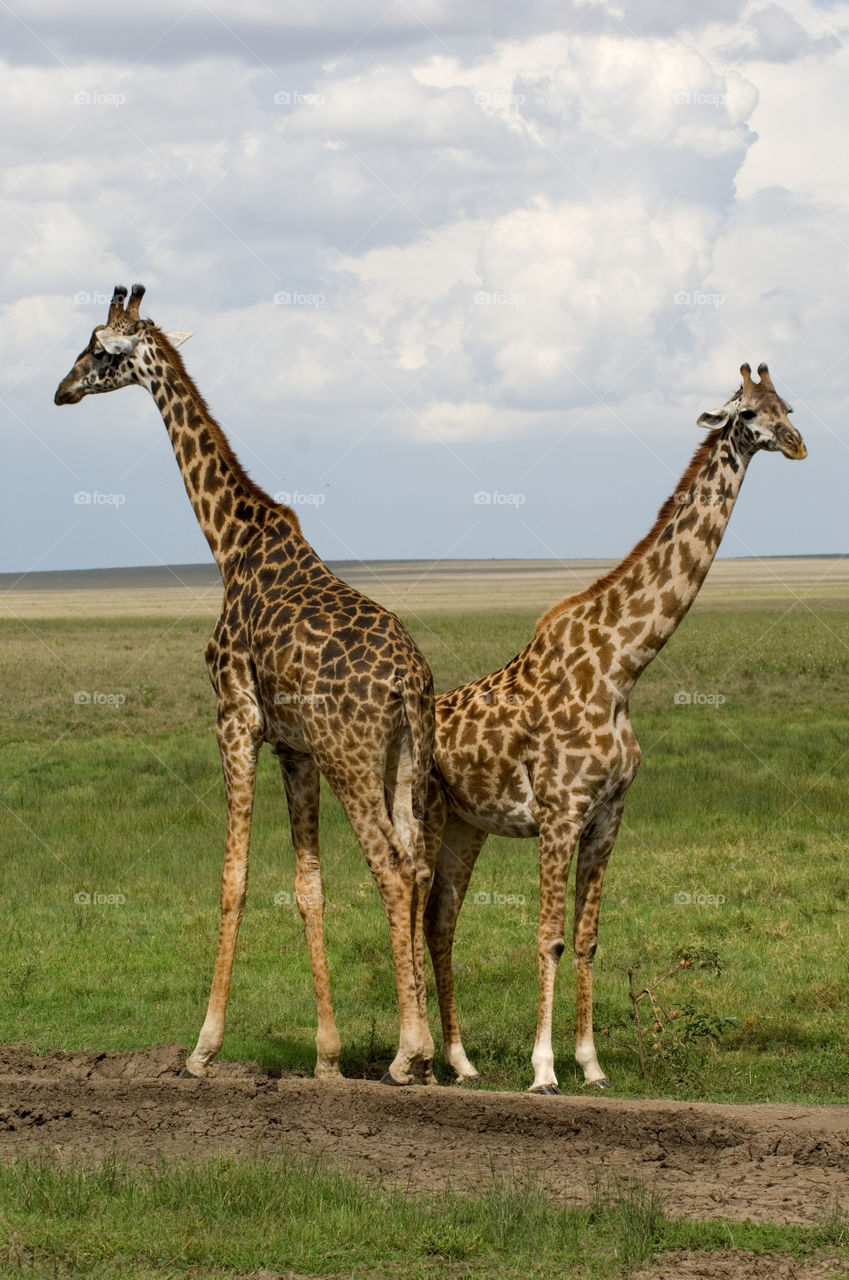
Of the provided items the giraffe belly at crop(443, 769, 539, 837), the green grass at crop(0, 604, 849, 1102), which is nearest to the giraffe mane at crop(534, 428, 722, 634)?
the giraffe belly at crop(443, 769, 539, 837)

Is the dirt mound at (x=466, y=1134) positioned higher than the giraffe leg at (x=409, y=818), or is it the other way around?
the giraffe leg at (x=409, y=818)

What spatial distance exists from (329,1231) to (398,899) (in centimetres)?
267

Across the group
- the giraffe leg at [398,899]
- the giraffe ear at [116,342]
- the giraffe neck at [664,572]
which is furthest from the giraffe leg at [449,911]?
the giraffe ear at [116,342]

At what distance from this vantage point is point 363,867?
636 inches

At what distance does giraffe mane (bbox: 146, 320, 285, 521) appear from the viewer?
32.3 ft

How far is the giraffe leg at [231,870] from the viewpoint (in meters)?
9.03

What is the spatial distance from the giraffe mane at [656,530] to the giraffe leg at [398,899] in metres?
1.60

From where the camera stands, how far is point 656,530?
31.5 feet
